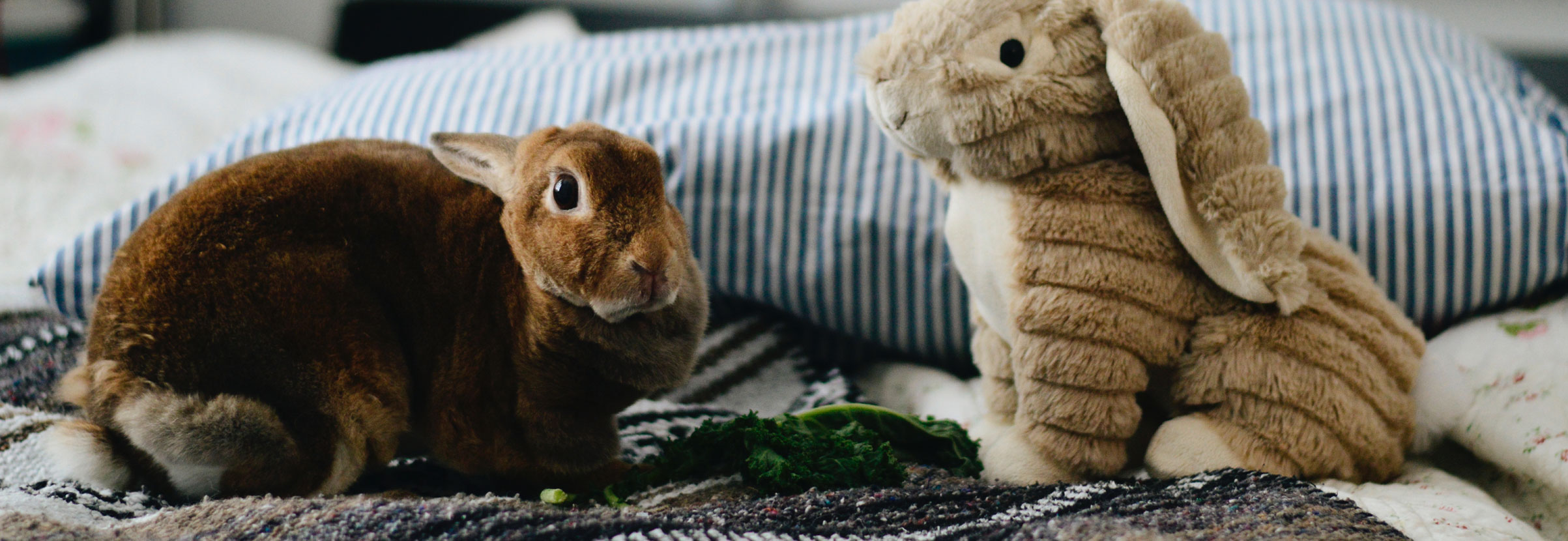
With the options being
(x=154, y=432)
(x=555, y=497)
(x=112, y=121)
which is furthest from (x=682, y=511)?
(x=112, y=121)

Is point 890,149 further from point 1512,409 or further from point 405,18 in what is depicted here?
point 405,18

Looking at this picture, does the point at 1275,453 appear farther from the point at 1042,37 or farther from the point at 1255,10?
the point at 1255,10

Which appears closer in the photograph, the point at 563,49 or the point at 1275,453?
the point at 1275,453

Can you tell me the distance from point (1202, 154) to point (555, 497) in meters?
0.54

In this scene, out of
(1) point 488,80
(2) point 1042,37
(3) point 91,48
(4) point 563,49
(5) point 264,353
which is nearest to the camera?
(5) point 264,353

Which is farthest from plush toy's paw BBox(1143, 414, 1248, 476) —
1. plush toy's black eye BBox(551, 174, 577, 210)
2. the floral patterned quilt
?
plush toy's black eye BBox(551, 174, 577, 210)

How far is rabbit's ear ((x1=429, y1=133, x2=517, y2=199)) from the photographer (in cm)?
68

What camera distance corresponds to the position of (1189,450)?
2.38ft

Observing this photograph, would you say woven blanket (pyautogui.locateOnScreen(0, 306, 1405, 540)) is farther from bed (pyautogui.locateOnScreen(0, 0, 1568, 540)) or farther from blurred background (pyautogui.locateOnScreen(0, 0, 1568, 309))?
blurred background (pyautogui.locateOnScreen(0, 0, 1568, 309))

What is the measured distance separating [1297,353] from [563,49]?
1006 millimetres

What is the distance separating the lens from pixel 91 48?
276 centimetres

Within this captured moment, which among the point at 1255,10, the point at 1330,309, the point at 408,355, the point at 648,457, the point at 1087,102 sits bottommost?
the point at 648,457

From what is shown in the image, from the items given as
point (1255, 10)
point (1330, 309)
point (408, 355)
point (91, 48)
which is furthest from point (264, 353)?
point (91, 48)

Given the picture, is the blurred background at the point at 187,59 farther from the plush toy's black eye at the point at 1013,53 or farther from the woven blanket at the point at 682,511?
the plush toy's black eye at the point at 1013,53
